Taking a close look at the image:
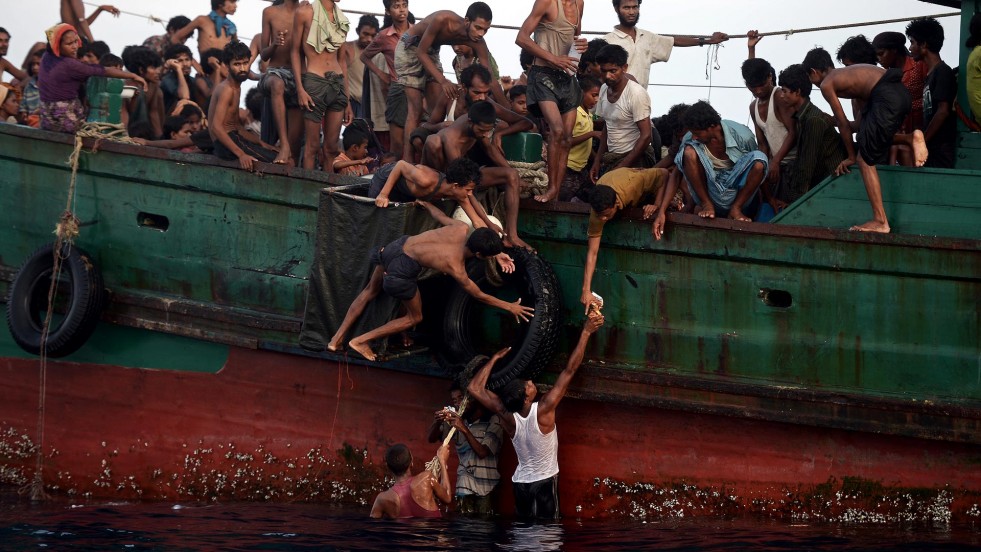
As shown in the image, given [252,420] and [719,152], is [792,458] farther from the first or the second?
[252,420]

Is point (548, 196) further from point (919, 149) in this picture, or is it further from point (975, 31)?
point (975, 31)

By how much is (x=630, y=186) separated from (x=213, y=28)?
6.00 meters

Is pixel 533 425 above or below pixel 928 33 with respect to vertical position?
below

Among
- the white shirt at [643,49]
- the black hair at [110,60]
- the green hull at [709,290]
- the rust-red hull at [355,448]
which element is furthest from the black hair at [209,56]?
the white shirt at [643,49]

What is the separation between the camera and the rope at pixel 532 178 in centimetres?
852

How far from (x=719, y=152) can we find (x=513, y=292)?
166cm

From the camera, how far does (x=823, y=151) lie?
8281 millimetres

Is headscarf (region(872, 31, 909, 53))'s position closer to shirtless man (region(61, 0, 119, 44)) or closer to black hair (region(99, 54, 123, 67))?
black hair (region(99, 54, 123, 67))

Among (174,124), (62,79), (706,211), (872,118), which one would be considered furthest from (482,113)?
(62,79)

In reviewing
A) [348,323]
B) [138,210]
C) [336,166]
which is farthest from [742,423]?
[138,210]

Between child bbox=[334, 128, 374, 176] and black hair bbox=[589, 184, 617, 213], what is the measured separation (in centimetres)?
228

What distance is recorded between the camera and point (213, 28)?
489 inches

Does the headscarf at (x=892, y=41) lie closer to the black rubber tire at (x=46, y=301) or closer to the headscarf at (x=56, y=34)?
the black rubber tire at (x=46, y=301)

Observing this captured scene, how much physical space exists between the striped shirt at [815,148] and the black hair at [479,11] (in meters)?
2.54
